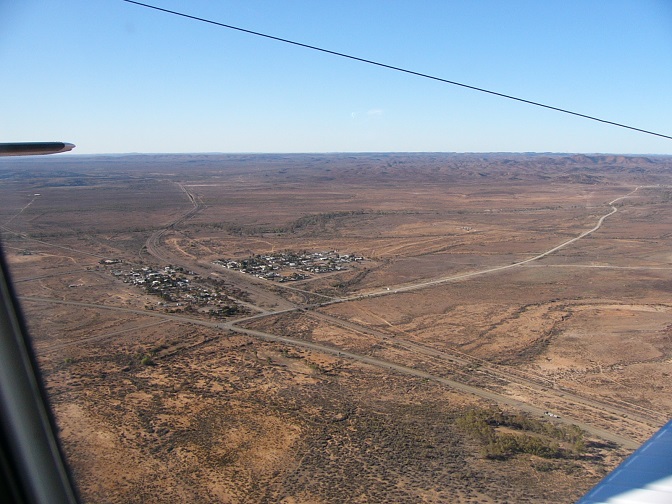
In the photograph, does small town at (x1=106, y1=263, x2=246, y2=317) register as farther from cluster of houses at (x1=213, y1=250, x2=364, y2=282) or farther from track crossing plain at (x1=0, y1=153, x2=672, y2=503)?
cluster of houses at (x1=213, y1=250, x2=364, y2=282)

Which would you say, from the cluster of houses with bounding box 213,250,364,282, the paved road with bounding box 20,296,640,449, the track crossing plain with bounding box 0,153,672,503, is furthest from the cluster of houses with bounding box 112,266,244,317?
the cluster of houses with bounding box 213,250,364,282

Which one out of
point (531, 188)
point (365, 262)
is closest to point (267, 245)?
point (365, 262)

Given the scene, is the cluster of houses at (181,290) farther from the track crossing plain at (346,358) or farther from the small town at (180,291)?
the track crossing plain at (346,358)

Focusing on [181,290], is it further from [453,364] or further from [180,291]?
[453,364]

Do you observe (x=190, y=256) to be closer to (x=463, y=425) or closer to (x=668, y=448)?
(x=463, y=425)

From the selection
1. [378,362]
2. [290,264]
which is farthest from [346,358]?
[290,264]

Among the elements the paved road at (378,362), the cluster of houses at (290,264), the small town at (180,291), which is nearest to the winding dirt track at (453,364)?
the paved road at (378,362)
